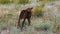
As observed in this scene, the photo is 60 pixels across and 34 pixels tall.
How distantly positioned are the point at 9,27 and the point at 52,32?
2170mm

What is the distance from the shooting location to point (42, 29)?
37.4 feet

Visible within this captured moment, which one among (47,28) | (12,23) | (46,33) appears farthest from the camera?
(12,23)

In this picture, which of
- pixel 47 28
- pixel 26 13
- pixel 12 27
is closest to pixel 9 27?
pixel 12 27

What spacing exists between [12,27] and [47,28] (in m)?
1.57

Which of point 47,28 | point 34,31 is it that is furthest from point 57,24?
point 34,31

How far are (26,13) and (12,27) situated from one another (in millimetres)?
878

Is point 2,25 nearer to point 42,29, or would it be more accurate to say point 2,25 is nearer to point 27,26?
point 27,26

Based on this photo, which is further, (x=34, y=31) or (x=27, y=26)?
(x=27, y=26)

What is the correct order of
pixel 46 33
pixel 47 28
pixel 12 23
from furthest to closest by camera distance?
pixel 12 23
pixel 47 28
pixel 46 33

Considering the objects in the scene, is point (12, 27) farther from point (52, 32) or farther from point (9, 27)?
point (52, 32)

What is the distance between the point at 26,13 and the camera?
11.7 m

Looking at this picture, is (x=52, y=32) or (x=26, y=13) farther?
(x=26, y=13)

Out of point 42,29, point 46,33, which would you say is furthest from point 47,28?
point 46,33

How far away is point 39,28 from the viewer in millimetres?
11477
